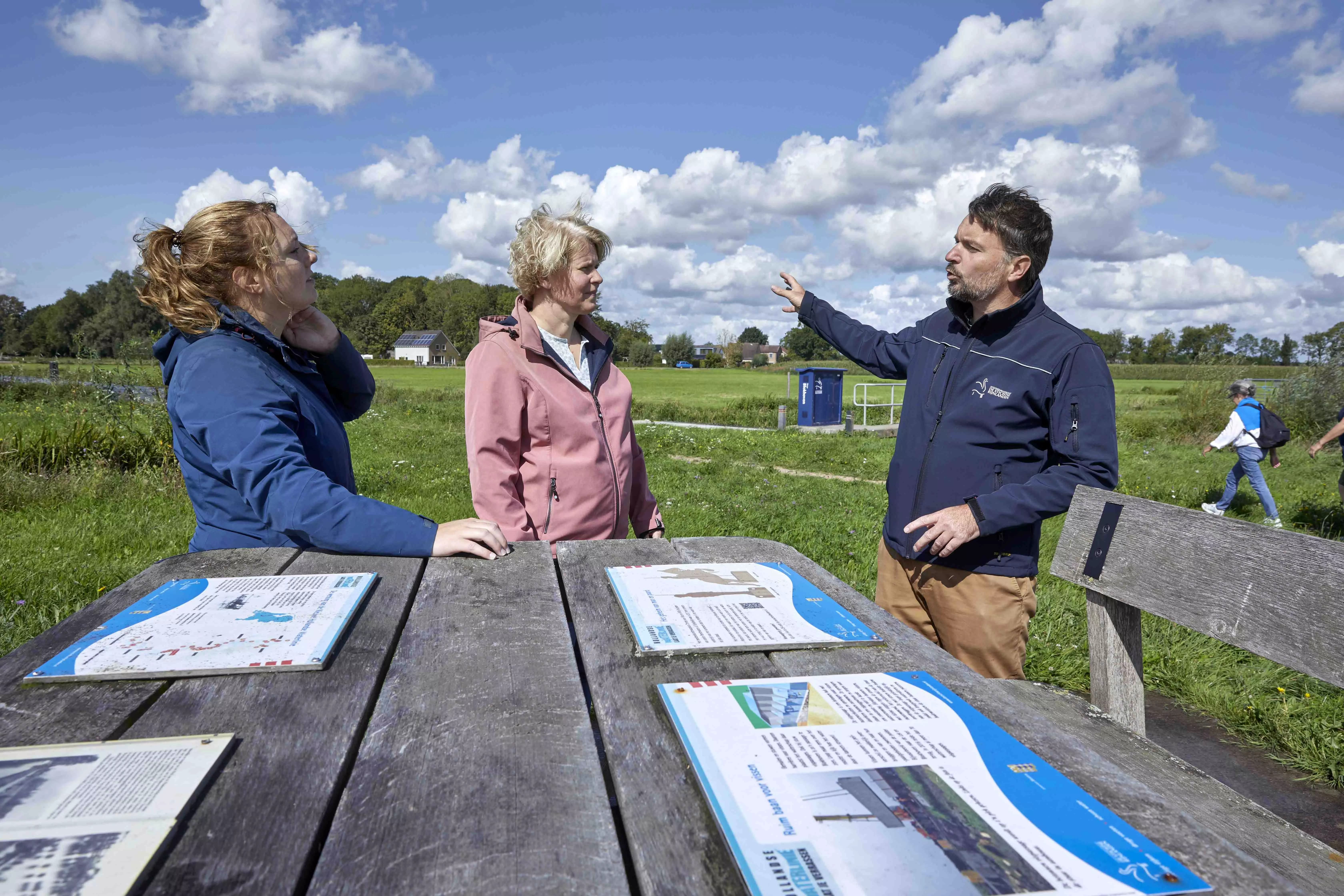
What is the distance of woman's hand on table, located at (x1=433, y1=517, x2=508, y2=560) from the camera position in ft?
7.03

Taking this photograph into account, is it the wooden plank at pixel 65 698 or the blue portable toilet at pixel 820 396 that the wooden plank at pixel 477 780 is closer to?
the wooden plank at pixel 65 698

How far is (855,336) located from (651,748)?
9.31ft

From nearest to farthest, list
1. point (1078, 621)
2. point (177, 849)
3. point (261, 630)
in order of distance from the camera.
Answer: point (177, 849) < point (261, 630) < point (1078, 621)

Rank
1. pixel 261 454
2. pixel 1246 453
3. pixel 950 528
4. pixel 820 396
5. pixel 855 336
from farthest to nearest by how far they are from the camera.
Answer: pixel 820 396, pixel 1246 453, pixel 855 336, pixel 950 528, pixel 261 454

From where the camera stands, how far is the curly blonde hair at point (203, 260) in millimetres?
2111

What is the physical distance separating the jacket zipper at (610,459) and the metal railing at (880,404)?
1525cm

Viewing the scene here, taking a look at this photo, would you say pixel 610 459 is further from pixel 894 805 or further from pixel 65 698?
pixel 894 805

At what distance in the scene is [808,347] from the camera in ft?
301

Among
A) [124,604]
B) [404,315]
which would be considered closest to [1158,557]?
[124,604]

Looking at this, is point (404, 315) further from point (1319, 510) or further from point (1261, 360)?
point (1319, 510)

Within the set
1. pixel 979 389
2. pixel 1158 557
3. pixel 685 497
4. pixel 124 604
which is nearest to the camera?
pixel 124 604

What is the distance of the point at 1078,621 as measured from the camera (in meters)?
4.90

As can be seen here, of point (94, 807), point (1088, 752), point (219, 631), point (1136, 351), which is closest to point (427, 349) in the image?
point (1136, 351)

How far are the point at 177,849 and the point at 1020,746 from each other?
3.57 feet
